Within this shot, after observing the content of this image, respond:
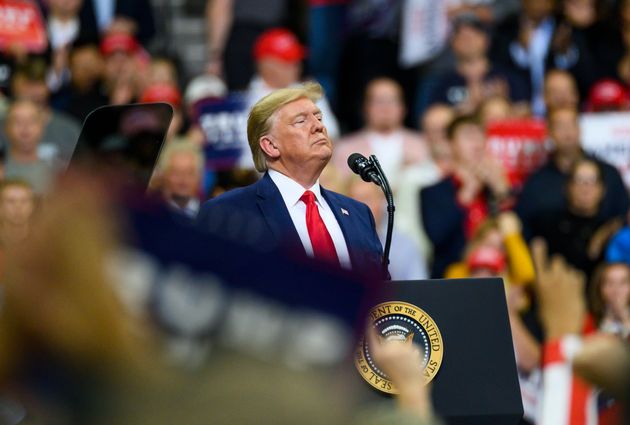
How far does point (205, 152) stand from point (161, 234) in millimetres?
6849

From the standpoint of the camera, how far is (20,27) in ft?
32.8

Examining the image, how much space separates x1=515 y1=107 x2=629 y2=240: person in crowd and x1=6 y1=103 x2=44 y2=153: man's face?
10.5ft

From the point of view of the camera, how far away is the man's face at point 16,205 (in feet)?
23.9

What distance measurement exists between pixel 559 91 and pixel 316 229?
5.83m

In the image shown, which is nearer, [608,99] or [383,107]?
[383,107]

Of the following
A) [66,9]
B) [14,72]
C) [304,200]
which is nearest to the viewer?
[304,200]

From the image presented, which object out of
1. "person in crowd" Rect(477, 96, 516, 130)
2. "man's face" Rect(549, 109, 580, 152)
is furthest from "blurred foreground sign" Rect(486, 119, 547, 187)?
"man's face" Rect(549, 109, 580, 152)

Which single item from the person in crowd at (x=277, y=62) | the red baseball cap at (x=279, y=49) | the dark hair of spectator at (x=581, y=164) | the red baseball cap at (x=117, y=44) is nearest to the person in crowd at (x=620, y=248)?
the dark hair of spectator at (x=581, y=164)

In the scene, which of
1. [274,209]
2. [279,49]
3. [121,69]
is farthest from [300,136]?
[121,69]

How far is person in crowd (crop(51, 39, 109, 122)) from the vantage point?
33.2 feet

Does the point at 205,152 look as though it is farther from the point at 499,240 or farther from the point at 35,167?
the point at 499,240

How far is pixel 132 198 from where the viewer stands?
198cm

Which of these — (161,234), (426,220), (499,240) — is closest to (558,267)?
(499,240)

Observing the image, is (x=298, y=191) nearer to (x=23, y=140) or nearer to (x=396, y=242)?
(x=396, y=242)
